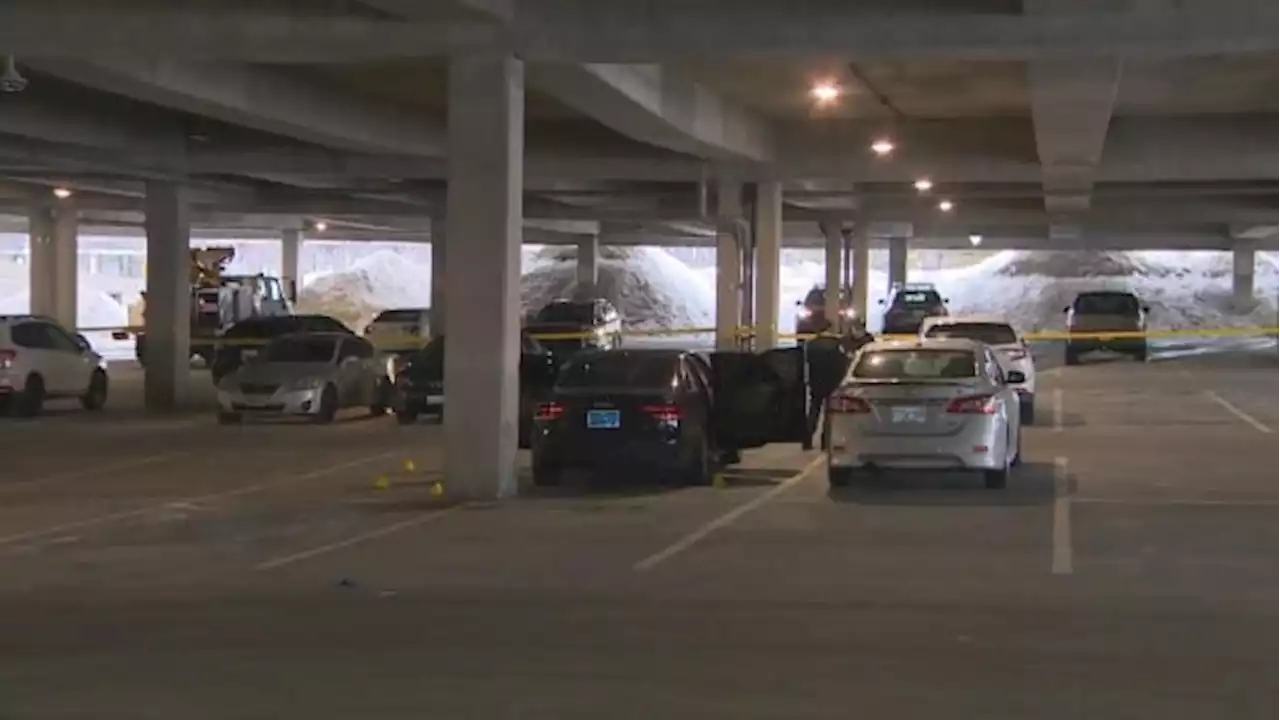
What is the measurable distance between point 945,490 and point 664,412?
120 inches

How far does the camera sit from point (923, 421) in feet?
56.1

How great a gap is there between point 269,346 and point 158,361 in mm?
5117

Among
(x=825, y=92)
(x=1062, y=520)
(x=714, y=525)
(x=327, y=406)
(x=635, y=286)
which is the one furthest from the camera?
(x=635, y=286)

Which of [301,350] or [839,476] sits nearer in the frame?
[839,476]

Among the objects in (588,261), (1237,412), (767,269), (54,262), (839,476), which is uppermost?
(588,261)

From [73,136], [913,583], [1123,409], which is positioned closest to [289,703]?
[913,583]

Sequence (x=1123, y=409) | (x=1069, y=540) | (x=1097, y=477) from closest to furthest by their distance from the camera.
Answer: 1. (x=1069, y=540)
2. (x=1097, y=477)
3. (x=1123, y=409)

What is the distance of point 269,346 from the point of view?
29.7m

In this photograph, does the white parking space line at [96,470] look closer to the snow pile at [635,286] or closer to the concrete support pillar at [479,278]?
the concrete support pillar at [479,278]

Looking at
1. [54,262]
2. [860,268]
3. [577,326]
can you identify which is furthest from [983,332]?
[54,262]

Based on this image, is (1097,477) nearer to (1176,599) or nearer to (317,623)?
(1176,599)

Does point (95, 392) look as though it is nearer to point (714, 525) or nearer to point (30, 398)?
point (30, 398)

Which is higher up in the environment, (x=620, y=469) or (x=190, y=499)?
(x=620, y=469)

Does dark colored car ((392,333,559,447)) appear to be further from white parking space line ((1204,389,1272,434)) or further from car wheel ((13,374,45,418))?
white parking space line ((1204,389,1272,434))
